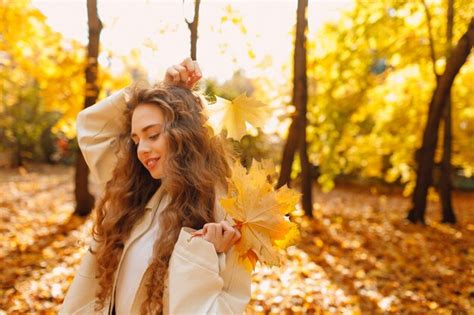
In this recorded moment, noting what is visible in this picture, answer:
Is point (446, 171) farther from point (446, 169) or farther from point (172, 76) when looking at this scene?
point (172, 76)

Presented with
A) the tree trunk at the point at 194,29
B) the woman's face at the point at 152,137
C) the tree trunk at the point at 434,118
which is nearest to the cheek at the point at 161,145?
the woman's face at the point at 152,137

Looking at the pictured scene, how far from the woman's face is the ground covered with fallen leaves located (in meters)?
0.65

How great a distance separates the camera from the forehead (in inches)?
70.9

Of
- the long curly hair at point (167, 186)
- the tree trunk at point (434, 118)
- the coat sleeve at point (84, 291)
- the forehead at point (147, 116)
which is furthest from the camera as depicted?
the tree trunk at point (434, 118)

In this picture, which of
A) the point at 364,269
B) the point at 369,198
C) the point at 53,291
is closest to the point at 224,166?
the point at 53,291

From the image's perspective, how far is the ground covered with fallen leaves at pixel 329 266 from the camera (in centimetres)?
439

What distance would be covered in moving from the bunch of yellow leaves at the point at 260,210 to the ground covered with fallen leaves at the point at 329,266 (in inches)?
39.5

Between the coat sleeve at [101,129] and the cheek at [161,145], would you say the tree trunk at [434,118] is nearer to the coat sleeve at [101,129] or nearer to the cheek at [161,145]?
the coat sleeve at [101,129]

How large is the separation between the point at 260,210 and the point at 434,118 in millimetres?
7329

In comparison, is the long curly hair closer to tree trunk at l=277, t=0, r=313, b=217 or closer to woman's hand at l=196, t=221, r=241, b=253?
woman's hand at l=196, t=221, r=241, b=253

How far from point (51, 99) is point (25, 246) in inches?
80.7

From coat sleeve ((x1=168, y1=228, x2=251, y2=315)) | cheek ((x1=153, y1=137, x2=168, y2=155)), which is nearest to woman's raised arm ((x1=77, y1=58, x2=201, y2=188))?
cheek ((x1=153, y1=137, x2=168, y2=155))

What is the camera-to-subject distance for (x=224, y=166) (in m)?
1.90

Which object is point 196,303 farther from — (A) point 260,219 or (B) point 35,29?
(B) point 35,29
